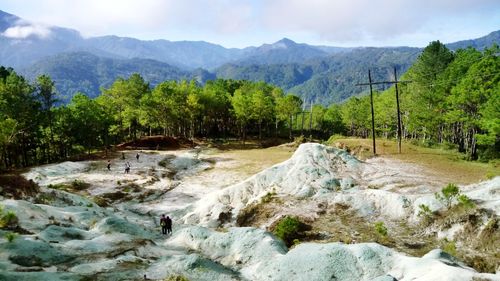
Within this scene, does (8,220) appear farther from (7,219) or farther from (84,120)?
(84,120)

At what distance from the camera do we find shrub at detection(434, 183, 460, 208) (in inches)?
1088

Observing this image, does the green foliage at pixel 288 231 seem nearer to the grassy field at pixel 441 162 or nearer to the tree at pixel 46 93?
the grassy field at pixel 441 162

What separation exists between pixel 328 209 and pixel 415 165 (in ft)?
64.2

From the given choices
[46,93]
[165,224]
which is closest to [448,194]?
[165,224]

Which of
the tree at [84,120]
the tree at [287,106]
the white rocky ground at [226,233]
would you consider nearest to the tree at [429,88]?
the white rocky ground at [226,233]

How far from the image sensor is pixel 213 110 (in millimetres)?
118312

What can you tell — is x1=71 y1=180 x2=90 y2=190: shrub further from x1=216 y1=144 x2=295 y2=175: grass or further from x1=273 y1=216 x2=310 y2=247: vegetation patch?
x1=273 y1=216 x2=310 y2=247: vegetation patch

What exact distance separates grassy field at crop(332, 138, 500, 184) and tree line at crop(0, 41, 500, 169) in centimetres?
366

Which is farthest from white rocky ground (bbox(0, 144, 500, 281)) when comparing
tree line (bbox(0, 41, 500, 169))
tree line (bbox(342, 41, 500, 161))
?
tree line (bbox(0, 41, 500, 169))

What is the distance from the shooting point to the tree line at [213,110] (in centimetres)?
5569

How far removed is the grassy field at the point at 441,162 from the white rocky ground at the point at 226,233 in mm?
3067

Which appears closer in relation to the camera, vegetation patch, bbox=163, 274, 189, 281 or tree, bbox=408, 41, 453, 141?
vegetation patch, bbox=163, 274, 189, 281

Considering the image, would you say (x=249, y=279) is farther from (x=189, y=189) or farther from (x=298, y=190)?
(x=189, y=189)

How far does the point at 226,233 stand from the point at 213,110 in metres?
95.3
